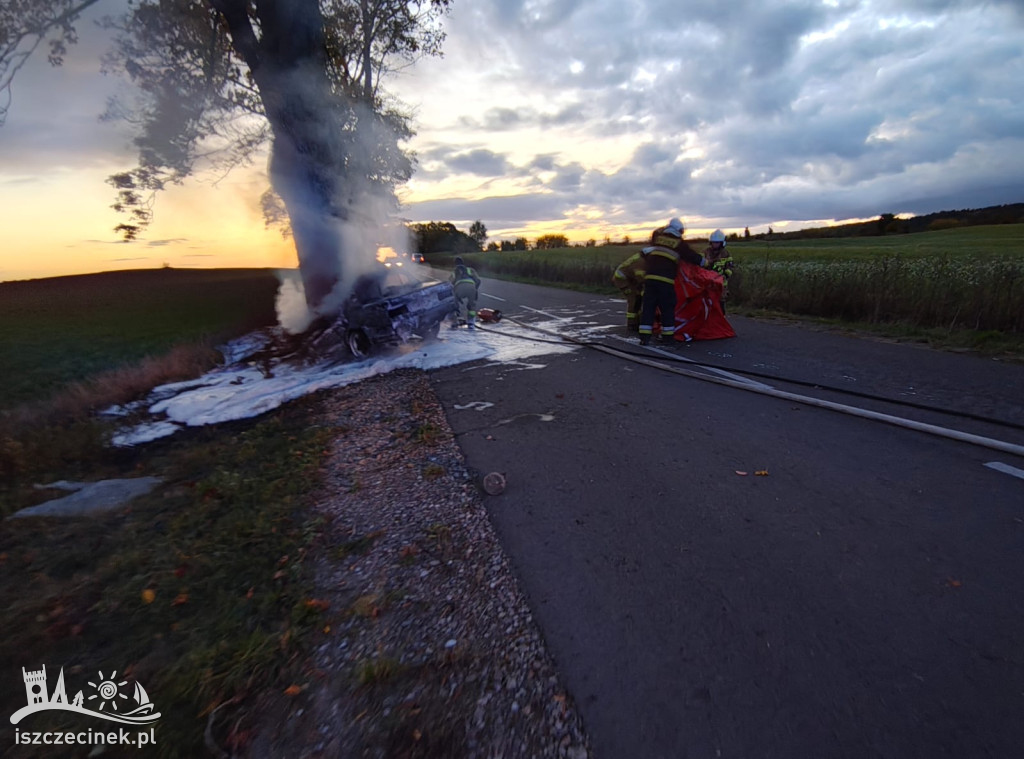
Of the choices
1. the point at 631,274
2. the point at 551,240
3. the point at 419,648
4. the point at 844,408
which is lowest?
the point at 419,648

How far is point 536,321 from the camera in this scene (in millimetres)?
11391

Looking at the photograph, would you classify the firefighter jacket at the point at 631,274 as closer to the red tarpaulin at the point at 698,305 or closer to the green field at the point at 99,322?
the red tarpaulin at the point at 698,305

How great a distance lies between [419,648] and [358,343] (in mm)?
7503

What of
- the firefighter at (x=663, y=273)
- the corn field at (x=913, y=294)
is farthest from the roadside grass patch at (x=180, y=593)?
the corn field at (x=913, y=294)

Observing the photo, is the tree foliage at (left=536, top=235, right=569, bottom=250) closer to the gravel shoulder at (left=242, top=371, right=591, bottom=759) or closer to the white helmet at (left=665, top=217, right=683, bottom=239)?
the white helmet at (left=665, top=217, right=683, bottom=239)

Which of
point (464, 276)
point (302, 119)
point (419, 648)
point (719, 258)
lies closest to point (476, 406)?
point (419, 648)

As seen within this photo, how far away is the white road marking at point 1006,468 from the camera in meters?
3.12

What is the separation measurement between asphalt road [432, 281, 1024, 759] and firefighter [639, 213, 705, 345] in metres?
3.11

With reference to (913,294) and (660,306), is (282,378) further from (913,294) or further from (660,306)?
(913,294)

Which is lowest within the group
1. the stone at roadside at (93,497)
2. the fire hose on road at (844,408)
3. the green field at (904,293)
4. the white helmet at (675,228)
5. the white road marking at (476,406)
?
the stone at roadside at (93,497)

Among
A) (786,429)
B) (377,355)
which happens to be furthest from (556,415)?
(377,355)

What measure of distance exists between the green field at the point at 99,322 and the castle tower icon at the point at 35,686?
8251mm

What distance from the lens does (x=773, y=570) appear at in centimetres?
234

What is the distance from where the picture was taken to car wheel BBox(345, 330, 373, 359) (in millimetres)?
8750
